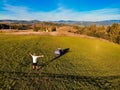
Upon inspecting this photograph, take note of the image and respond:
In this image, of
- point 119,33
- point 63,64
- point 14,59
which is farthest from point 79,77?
point 119,33

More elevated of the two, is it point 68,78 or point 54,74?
point 54,74

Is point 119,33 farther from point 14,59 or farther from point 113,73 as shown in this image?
point 14,59

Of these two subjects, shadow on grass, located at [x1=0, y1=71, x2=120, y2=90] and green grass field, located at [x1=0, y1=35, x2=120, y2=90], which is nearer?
green grass field, located at [x1=0, y1=35, x2=120, y2=90]

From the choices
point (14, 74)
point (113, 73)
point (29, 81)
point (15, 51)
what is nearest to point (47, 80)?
point (29, 81)

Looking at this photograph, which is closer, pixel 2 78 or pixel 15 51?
pixel 2 78

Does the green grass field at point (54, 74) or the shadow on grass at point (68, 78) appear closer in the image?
the green grass field at point (54, 74)

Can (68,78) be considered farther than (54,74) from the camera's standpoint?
No

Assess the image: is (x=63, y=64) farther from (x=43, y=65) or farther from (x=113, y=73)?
(x=113, y=73)

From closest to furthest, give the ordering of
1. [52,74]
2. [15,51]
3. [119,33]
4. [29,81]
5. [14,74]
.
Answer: [29,81] < [14,74] < [52,74] < [15,51] < [119,33]

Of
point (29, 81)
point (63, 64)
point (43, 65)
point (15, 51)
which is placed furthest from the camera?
point (15, 51)
